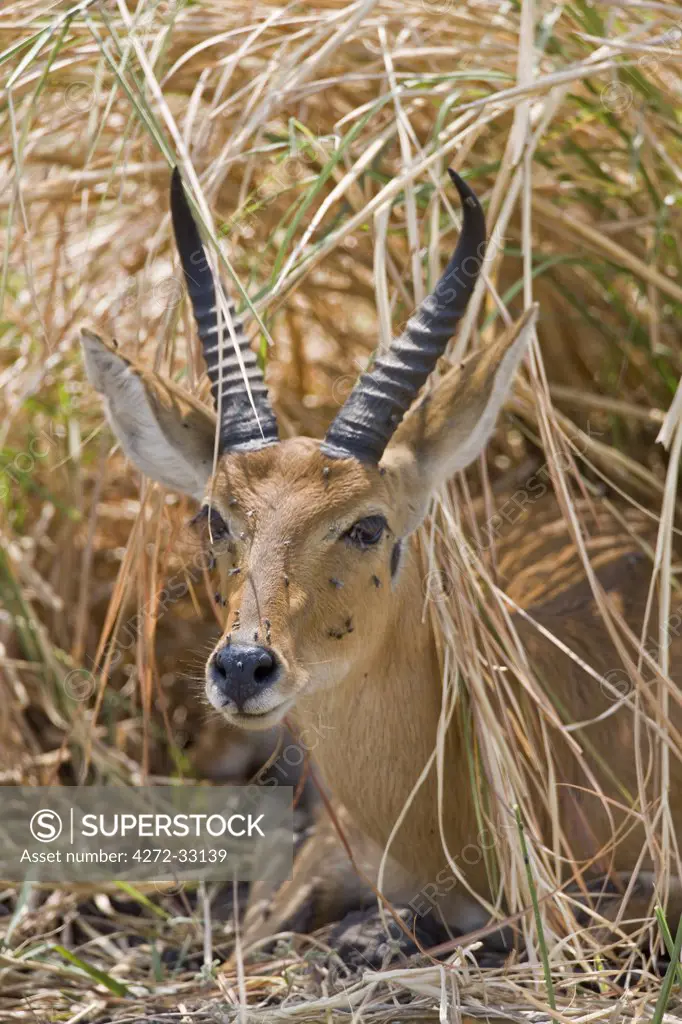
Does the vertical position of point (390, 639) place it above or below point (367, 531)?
below

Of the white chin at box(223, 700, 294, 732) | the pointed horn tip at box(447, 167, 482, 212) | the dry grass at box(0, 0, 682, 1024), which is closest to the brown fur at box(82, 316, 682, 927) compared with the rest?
the white chin at box(223, 700, 294, 732)

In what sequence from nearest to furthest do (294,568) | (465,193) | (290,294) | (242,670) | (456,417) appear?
1. (242,670)
2. (294,568)
3. (465,193)
4. (456,417)
5. (290,294)

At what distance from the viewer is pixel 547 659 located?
3.93 m

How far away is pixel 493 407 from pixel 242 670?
103 cm

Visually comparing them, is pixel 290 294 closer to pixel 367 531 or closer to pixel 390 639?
pixel 367 531

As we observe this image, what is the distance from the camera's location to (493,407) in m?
3.31

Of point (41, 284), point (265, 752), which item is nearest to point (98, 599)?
point (265, 752)

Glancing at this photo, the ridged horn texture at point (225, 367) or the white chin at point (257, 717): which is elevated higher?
the ridged horn texture at point (225, 367)

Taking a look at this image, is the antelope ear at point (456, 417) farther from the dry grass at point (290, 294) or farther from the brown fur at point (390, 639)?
the dry grass at point (290, 294)

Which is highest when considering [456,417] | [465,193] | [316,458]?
[465,193]

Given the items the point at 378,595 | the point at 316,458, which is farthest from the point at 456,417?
the point at 378,595

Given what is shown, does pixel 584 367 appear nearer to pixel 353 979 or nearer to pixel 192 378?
pixel 192 378

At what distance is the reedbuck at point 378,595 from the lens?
3.11m

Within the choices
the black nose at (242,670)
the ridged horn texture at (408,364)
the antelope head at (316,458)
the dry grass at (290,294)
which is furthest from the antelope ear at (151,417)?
the black nose at (242,670)
